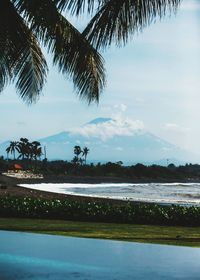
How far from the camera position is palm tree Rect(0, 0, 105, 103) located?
8.45 m

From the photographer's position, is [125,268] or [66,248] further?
[66,248]

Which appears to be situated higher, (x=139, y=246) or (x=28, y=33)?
(x=28, y=33)

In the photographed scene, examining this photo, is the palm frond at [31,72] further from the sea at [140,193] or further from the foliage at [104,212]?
the sea at [140,193]

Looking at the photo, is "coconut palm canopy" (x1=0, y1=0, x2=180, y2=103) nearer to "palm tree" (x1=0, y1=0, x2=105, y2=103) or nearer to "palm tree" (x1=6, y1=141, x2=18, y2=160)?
"palm tree" (x1=0, y1=0, x2=105, y2=103)

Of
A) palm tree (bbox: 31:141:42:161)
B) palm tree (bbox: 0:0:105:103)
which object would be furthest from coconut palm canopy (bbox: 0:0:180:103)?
palm tree (bbox: 31:141:42:161)

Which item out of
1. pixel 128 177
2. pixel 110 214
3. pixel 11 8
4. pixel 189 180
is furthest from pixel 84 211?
pixel 189 180

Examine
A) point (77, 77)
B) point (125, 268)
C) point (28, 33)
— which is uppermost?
point (28, 33)

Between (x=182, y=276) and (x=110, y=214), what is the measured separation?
357 inches

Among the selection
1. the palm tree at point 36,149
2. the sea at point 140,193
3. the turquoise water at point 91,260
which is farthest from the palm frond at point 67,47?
the palm tree at point 36,149

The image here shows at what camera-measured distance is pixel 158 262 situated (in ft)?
21.7

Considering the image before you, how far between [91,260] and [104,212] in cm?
817

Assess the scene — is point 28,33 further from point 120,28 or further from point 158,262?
point 158,262

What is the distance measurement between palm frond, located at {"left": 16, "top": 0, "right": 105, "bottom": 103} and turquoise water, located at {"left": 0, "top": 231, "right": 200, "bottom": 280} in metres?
2.70

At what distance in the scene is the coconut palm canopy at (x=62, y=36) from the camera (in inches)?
255
